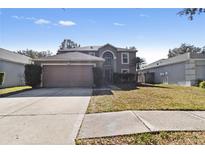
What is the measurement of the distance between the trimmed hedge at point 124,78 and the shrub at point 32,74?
11236 millimetres

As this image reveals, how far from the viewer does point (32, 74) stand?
65.4 feet

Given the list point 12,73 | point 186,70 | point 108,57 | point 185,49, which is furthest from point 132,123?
point 185,49

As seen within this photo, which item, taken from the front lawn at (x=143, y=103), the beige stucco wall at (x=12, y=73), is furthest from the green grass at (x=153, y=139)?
the beige stucco wall at (x=12, y=73)

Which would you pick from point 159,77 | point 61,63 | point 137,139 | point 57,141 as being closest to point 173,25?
point 137,139

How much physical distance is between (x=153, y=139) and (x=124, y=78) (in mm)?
24127

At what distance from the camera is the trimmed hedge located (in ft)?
92.6

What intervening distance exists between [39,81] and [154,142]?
1787cm

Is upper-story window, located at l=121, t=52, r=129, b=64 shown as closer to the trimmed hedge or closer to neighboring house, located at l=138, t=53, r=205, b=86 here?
the trimmed hedge

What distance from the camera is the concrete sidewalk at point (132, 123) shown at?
4902 mm

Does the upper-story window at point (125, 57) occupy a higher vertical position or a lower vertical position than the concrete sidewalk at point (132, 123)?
higher

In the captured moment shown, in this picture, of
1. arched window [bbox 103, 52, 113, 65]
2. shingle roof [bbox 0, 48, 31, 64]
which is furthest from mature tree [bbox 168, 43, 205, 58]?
shingle roof [bbox 0, 48, 31, 64]

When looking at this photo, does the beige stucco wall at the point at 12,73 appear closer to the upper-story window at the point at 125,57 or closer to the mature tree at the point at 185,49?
the upper-story window at the point at 125,57

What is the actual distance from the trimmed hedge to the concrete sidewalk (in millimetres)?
21406
